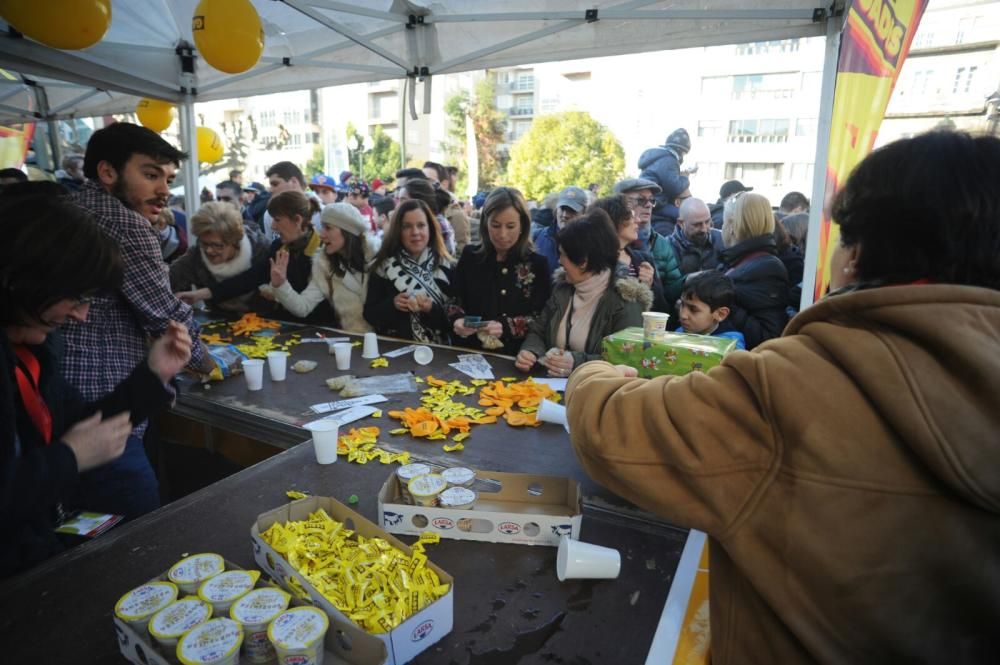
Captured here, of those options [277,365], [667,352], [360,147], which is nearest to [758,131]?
[360,147]

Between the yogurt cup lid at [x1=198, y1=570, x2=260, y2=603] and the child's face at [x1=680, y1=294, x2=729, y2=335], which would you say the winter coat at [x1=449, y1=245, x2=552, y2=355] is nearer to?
the child's face at [x1=680, y1=294, x2=729, y2=335]

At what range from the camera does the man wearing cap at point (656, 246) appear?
14.0ft

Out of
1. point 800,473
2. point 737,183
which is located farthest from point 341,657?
point 737,183

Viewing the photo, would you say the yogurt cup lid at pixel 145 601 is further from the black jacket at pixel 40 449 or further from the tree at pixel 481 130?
the tree at pixel 481 130

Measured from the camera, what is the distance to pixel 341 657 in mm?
1009

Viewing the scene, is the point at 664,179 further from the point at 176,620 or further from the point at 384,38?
the point at 176,620

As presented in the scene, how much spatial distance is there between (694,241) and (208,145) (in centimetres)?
753

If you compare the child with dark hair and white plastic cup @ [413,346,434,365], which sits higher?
the child with dark hair

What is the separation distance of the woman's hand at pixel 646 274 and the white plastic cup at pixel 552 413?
1770 millimetres

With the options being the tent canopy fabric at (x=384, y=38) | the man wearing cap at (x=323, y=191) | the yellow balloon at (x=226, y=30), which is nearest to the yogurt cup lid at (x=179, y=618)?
the yellow balloon at (x=226, y=30)

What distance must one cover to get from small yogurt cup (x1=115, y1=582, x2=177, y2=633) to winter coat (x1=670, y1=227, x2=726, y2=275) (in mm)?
4267

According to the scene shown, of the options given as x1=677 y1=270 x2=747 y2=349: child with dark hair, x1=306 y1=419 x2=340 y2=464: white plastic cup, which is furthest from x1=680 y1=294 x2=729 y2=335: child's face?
x1=306 y1=419 x2=340 y2=464: white plastic cup

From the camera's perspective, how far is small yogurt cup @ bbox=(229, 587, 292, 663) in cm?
100

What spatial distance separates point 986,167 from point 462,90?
46.3m
